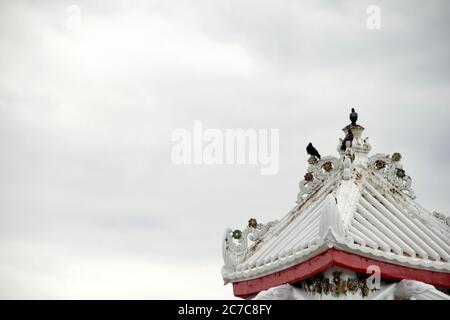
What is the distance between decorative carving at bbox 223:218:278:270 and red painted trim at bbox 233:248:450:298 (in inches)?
44.7

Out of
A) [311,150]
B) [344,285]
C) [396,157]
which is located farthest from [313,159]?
[344,285]

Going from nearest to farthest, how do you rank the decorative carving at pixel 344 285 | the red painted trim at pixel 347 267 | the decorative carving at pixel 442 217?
1. the red painted trim at pixel 347 267
2. the decorative carving at pixel 344 285
3. the decorative carving at pixel 442 217

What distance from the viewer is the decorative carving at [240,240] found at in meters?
16.0

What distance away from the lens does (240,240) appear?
16328 mm

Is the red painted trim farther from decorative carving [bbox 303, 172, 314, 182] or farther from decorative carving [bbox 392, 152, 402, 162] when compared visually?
decorative carving [bbox 392, 152, 402, 162]

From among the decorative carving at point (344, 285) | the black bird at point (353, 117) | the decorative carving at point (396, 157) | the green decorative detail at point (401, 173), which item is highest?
the black bird at point (353, 117)

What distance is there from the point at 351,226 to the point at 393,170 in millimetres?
1818

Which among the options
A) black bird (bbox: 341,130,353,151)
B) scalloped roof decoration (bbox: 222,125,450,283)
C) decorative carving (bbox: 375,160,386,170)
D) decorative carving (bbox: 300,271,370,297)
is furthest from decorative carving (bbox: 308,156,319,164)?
decorative carving (bbox: 300,271,370,297)

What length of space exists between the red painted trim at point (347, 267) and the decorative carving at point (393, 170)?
1734 mm

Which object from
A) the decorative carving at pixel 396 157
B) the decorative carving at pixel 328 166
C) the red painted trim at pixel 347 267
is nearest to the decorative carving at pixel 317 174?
the decorative carving at pixel 328 166

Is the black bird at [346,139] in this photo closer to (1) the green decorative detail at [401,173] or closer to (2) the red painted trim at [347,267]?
(1) the green decorative detail at [401,173]
